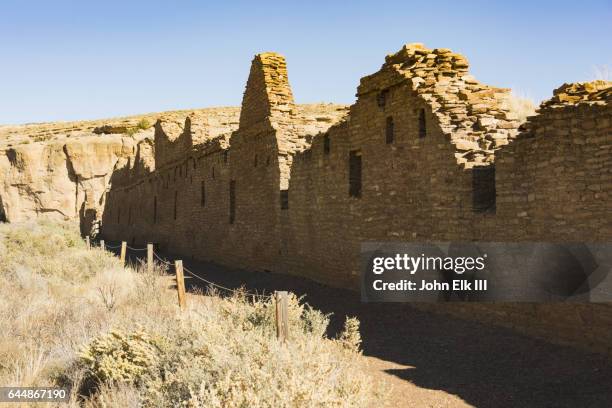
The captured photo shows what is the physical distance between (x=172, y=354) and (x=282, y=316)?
4.08ft

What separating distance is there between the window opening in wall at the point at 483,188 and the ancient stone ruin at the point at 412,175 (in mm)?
22

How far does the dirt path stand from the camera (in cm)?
601

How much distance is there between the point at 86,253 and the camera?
18156mm

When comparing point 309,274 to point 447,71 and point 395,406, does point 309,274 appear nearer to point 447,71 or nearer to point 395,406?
point 447,71

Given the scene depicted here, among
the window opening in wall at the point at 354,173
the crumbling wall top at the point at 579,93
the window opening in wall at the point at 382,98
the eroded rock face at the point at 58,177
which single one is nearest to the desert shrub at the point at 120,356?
the crumbling wall top at the point at 579,93

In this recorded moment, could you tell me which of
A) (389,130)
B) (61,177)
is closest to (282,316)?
(389,130)

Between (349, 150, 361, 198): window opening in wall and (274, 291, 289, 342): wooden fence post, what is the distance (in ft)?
19.7

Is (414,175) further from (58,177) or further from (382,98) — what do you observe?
(58,177)

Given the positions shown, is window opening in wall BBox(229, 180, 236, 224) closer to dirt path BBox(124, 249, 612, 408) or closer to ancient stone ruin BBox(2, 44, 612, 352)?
ancient stone ruin BBox(2, 44, 612, 352)

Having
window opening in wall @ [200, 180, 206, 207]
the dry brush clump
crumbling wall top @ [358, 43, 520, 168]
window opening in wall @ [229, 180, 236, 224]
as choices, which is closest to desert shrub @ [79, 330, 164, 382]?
the dry brush clump

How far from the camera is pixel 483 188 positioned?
355 inches

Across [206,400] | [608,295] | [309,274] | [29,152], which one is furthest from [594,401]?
[29,152]

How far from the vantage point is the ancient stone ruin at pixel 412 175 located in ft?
24.0

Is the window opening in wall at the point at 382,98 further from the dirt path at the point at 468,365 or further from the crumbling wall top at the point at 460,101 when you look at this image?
the dirt path at the point at 468,365
